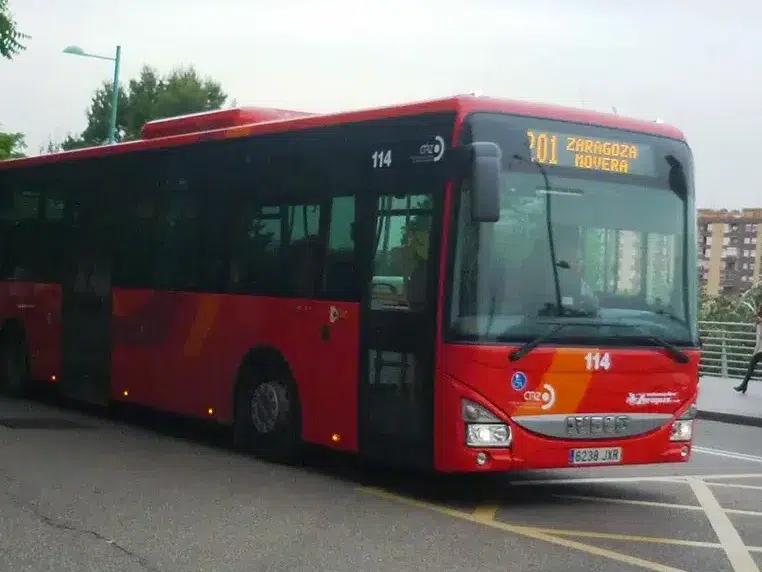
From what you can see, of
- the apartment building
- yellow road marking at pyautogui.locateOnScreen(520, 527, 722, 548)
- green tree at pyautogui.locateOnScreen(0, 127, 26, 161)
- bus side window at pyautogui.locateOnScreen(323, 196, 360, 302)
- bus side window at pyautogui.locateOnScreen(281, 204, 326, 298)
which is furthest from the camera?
the apartment building

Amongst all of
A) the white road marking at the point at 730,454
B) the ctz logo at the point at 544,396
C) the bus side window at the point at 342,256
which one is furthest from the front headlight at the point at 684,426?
the white road marking at the point at 730,454

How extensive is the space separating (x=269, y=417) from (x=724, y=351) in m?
19.2

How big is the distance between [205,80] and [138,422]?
281ft

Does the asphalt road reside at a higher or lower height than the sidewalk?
lower

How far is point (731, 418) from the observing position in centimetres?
2111

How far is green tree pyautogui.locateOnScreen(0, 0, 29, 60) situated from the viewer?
21.4 meters

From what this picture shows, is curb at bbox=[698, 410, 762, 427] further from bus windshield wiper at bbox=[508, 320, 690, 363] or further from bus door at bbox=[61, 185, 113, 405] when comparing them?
bus windshield wiper at bbox=[508, 320, 690, 363]

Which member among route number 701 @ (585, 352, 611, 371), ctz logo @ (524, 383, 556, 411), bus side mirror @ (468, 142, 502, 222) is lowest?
ctz logo @ (524, 383, 556, 411)

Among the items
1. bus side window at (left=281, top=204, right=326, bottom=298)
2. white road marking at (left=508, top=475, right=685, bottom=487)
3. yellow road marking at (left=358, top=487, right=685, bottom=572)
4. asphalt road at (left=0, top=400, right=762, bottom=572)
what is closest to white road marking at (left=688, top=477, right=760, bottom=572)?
asphalt road at (left=0, top=400, right=762, bottom=572)

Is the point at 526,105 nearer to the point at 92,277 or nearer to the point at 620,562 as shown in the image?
the point at 620,562

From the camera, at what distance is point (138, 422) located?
1609 centimetres

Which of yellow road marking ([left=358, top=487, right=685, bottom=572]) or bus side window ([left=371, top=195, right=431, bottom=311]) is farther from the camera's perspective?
bus side window ([left=371, top=195, right=431, bottom=311])

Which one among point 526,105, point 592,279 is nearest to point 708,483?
point 592,279

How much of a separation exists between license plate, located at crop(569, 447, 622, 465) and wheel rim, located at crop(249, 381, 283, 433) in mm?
2963
